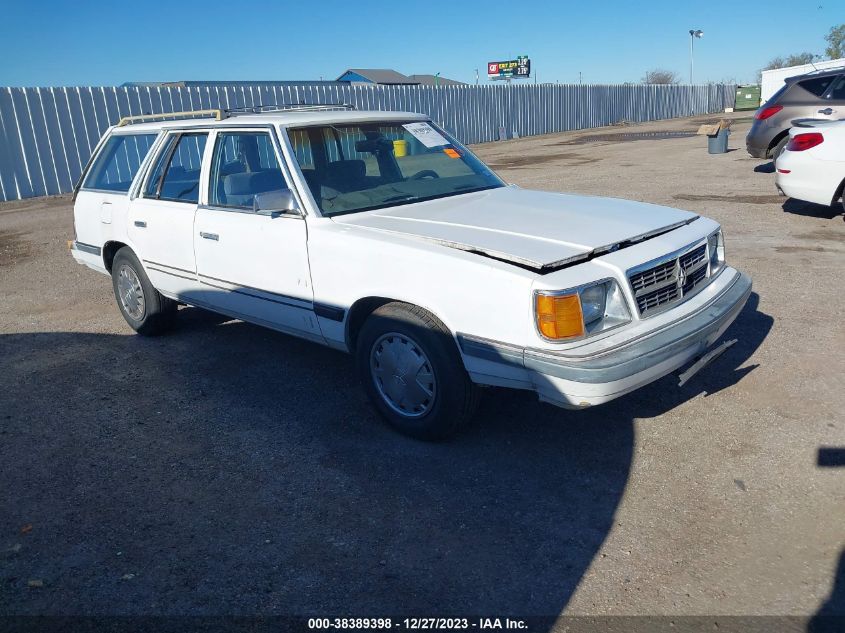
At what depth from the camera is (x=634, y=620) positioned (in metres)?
2.70

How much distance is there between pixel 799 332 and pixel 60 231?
453 inches

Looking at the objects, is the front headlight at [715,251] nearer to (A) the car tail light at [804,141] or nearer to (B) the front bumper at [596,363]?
(B) the front bumper at [596,363]

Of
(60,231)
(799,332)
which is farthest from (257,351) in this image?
(60,231)

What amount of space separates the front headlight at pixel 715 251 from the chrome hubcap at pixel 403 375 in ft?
5.85

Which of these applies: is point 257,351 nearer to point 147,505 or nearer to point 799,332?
point 147,505

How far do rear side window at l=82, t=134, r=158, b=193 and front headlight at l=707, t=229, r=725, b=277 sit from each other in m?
4.31

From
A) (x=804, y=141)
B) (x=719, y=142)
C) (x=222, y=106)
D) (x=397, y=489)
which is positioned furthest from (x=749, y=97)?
(x=397, y=489)

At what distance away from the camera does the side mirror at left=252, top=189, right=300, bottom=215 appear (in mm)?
4348

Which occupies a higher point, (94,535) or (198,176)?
(198,176)

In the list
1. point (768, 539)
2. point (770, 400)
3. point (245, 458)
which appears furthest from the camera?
point (770, 400)

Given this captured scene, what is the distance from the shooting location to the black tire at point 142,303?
6000mm

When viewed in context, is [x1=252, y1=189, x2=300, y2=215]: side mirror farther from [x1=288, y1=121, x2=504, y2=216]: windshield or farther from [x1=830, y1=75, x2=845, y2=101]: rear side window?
[x1=830, y1=75, x2=845, y2=101]: rear side window

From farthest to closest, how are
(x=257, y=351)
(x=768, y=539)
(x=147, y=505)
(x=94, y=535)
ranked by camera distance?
(x=257, y=351), (x=147, y=505), (x=94, y=535), (x=768, y=539)

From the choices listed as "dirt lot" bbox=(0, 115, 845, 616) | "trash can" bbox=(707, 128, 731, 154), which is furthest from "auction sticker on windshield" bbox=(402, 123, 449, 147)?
"trash can" bbox=(707, 128, 731, 154)
